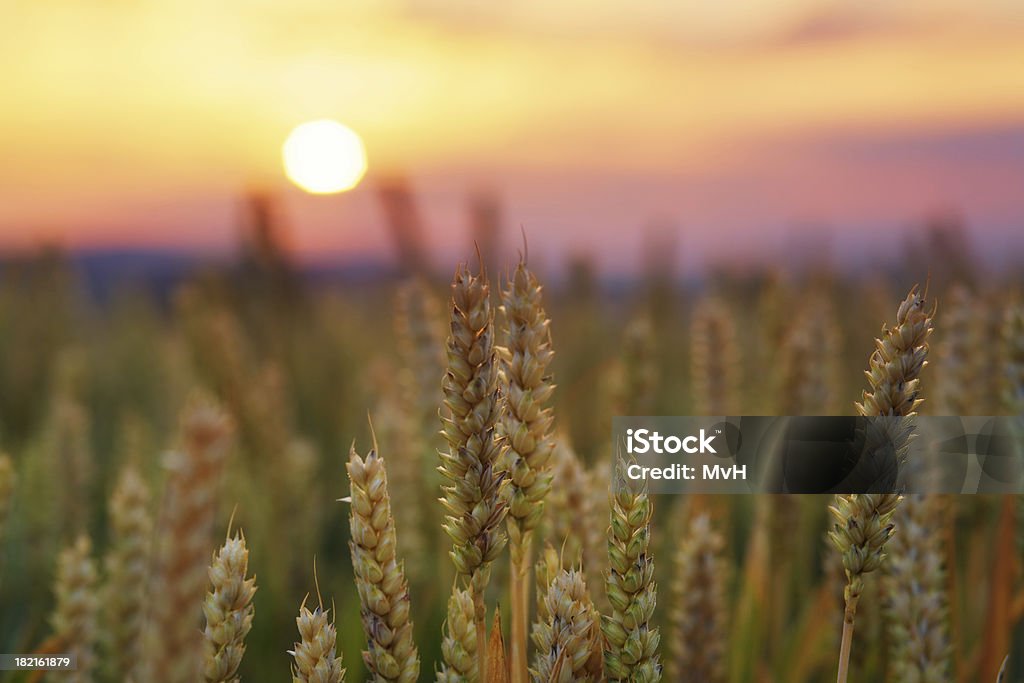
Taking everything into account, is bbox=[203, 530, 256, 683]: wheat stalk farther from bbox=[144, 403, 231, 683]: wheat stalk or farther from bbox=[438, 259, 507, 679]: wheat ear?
bbox=[438, 259, 507, 679]: wheat ear

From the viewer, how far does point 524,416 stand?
90 centimetres

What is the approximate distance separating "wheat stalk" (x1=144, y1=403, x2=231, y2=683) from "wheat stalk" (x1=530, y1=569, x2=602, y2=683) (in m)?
0.37

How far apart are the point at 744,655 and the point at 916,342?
968 millimetres

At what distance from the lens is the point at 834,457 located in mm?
1193

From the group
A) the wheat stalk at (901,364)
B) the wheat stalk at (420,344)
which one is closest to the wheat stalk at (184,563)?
the wheat stalk at (901,364)

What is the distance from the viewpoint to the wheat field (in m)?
0.84

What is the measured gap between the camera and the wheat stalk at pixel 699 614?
4.67ft

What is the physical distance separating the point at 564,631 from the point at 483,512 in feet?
0.56

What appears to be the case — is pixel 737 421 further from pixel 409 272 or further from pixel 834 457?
pixel 409 272

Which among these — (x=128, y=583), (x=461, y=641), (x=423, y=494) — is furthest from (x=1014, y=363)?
(x=128, y=583)

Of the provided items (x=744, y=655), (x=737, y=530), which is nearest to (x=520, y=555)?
(x=744, y=655)

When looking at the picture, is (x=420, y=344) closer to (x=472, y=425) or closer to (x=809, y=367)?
(x=809, y=367)

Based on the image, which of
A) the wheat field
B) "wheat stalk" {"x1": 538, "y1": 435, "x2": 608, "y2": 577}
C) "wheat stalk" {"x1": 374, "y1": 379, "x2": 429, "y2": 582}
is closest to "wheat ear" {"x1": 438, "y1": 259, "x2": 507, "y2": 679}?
the wheat field

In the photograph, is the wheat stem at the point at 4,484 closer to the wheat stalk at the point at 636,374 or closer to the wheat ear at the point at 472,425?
the wheat ear at the point at 472,425
